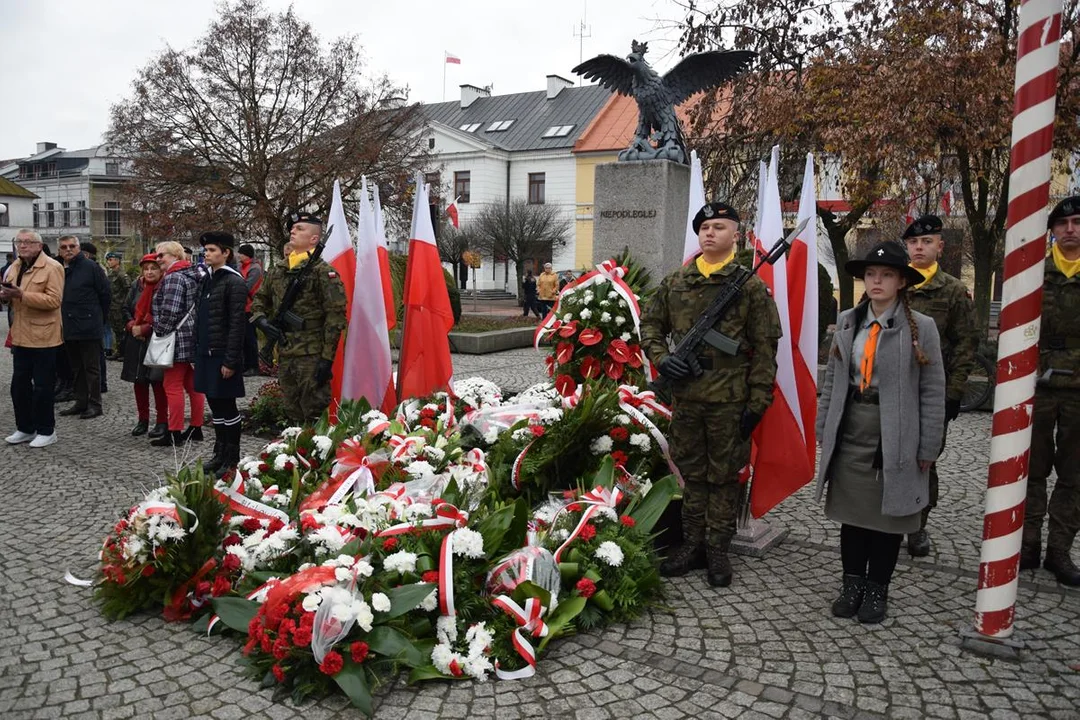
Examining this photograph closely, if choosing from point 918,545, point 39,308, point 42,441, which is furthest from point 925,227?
point 42,441

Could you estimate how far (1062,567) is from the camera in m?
4.63

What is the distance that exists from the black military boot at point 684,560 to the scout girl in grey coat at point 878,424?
2.59 feet

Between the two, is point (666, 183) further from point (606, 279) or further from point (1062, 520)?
point (1062, 520)

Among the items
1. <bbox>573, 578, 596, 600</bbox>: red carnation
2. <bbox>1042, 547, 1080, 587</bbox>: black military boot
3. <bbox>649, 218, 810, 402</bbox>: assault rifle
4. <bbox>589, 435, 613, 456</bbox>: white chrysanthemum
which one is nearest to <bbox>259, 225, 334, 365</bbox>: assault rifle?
<bbox>589, 435, 613, 456</bbox>: white chrysanthemum

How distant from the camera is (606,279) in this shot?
641 cm

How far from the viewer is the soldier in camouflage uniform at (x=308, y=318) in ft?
21.7

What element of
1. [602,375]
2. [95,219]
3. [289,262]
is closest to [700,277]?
[602,375]

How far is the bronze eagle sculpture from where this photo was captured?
7543 mm

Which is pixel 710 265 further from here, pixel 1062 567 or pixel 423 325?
pixel 423 325

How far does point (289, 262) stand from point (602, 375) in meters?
2.61

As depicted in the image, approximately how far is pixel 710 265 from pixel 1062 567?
8.27 ft

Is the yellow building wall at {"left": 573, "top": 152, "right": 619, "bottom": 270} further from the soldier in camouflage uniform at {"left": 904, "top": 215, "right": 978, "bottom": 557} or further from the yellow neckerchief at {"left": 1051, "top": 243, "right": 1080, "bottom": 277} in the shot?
the yellow neckerchief at {"left": 1051, "top": 243, "right": 1080, "bottom": 277}

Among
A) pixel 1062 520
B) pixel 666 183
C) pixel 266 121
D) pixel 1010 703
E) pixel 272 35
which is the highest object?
pixel 272 35

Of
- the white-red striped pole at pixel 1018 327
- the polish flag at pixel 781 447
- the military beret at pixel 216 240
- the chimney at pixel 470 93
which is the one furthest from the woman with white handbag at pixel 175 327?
the chimney at pixel 470 93
